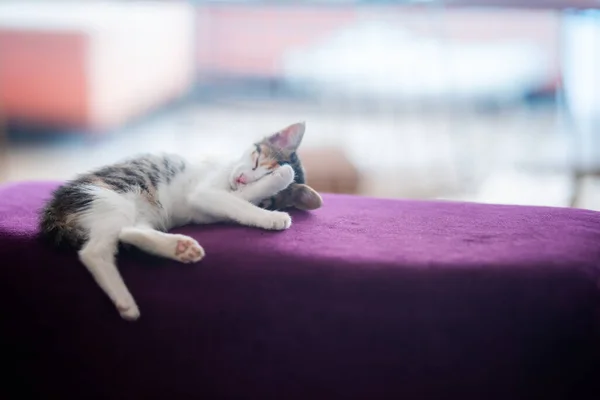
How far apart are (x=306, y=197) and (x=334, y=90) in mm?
2771

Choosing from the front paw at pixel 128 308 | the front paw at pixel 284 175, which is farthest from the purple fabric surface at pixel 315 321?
the front paw at pixel 284 175

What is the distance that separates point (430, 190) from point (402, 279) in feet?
6.70

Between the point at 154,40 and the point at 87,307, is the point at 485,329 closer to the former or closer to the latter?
the point at 87,307

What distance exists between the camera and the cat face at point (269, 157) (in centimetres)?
157

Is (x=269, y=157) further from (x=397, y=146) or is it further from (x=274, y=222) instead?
(x=397, y=146)

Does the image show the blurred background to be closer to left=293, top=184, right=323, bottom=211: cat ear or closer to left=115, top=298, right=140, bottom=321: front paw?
left=293, top=184, right=323, bottom=211: cat ear

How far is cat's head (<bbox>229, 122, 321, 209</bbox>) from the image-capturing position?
1.57m

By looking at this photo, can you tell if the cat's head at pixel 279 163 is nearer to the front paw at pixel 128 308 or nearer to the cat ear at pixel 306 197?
the cat ear at pixel 306 197

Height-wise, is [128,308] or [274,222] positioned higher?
[274,222]

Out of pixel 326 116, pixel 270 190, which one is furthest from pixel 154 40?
pixel 270 190

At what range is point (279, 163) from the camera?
161 centimetres

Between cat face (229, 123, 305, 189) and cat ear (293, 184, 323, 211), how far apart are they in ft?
0.15

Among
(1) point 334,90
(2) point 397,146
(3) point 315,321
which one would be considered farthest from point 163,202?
(1) point 334,90

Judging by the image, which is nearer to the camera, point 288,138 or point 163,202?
point 163,202
